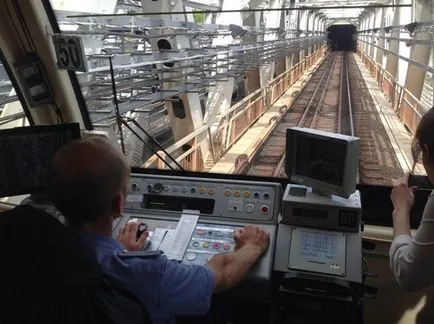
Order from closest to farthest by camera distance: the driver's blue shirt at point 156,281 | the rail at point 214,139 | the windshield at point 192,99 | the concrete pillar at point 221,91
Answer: the driver's blue shirt at point 156,281, the windshield at point 192,99, the rail at point 214,139, the concrete pillar at point 221,91

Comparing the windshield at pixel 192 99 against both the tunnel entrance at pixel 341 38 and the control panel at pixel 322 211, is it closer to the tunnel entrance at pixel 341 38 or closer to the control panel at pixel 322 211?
the control panel at pixel 322 211

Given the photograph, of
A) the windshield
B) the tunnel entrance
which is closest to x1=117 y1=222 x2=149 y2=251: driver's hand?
the windshield

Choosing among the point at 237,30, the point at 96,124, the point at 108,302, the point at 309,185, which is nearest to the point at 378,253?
the point at 309,185

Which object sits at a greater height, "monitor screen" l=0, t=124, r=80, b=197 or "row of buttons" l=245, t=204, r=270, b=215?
"monitor screen" l=0, t=124, r=80, b=197

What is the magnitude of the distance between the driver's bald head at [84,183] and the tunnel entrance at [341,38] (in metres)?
34.2

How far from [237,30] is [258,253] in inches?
155

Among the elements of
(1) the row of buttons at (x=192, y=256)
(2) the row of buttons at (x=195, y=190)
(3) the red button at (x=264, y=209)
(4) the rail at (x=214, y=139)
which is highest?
(2) the row of buttons at (x=195, y=190)

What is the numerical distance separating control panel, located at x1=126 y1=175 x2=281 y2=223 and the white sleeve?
0.48 meters

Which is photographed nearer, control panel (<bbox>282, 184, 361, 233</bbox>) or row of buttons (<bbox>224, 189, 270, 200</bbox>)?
control panel (<bbox>282, 184, 361, 233</bbox>)

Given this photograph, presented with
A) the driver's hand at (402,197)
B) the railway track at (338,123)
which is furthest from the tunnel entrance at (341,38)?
the driver's hand at (402,197)

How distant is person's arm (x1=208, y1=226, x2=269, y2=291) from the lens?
125cm

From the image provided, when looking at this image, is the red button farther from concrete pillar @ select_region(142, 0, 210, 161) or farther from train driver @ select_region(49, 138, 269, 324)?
concrete pillar @ select_region(142, 0, 210, 161)

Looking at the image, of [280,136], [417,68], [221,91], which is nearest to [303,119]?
[417,68]

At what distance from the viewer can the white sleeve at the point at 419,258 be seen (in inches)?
47.5
